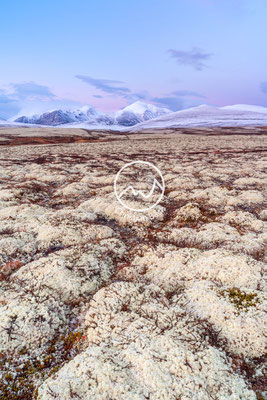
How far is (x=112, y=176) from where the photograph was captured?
27.4m

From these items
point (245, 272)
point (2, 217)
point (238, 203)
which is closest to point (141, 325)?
point (245, 272)

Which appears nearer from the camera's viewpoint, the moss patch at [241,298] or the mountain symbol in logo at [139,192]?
the moss patch at [241,298]

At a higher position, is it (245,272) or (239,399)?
(245,272)

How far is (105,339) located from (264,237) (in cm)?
977

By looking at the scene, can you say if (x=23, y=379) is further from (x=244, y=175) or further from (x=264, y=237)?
(x=244, y=175)

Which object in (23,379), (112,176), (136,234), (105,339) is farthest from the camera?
(112,176)

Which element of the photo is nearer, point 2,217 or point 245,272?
point 245,272
